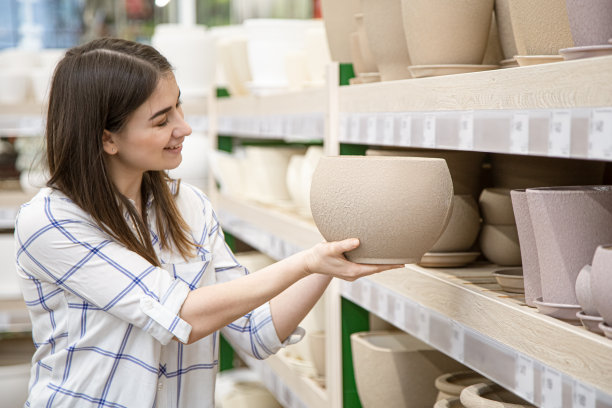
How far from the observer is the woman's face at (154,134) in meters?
1.46

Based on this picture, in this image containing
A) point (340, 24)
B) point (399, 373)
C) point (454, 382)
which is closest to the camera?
point (454, 382)

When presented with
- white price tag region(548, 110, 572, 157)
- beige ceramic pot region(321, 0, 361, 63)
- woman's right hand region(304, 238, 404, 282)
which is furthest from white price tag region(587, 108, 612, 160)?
beige ceramic pot region(321, 0, 361, 63)

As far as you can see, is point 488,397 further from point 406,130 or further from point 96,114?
point 96,114

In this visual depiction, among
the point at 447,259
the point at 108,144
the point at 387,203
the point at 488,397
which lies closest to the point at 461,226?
the point at 447,259

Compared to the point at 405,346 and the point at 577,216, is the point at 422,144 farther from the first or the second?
the point at 405,346

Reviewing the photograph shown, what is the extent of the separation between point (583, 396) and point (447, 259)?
0.58 m

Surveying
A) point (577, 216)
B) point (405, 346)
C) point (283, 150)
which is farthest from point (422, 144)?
point (283, 150)

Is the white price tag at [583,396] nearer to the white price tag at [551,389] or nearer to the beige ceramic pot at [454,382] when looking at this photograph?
the white price tag at [551,389]

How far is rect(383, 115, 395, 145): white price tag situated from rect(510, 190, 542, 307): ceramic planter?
0.35 metres

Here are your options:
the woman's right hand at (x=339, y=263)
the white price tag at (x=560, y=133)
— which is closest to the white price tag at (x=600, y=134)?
the white price tag at (x=560, y=133)

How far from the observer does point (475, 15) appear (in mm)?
1301

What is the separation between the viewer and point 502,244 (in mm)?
1457

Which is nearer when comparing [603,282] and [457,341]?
A: [603,282]

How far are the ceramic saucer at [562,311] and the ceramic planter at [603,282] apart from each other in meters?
0.09
